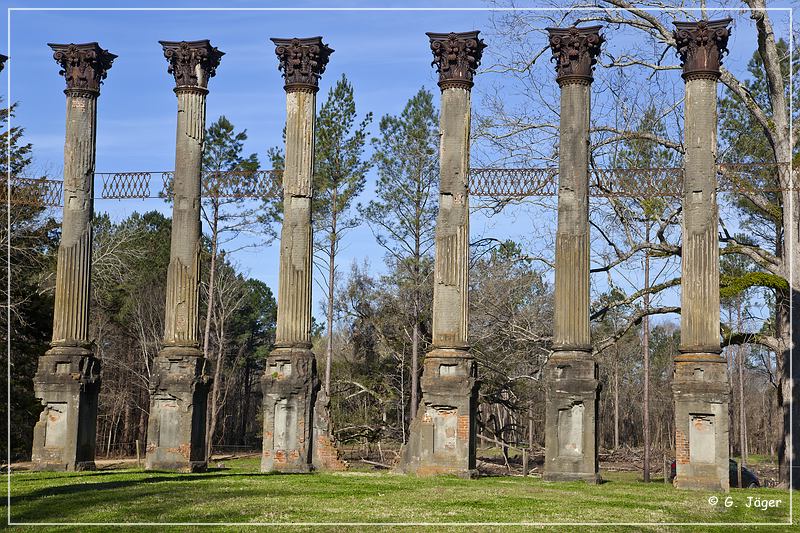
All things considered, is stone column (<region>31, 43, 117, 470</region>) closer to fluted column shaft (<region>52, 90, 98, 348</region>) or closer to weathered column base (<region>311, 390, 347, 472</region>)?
fluted column shaft (<region>52, 90, 98, 348</region>)

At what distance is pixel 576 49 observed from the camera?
2450 cm

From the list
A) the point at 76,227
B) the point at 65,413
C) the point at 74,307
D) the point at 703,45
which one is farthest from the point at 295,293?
the point at 703,45

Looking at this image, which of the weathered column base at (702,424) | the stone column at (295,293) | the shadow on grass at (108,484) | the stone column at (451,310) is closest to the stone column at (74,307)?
the shadow on grass at (108,484)

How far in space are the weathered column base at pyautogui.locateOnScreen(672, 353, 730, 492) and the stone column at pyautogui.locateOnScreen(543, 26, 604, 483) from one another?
1844 mm

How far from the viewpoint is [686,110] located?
24.0 metres

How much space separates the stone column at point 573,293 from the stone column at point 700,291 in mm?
1958

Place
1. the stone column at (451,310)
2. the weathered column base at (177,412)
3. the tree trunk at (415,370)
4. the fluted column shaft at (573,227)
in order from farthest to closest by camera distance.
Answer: the tree trunk at (415,370), the weathered column base at (177,412), the stone column at (451,310), the fluted column shaft at (573,227)

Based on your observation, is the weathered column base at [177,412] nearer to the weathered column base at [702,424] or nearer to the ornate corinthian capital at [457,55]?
the ornate corinthian capital at [457,55]

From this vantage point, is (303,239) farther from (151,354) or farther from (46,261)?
(151,354)

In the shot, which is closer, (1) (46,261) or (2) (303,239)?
(2) (303,239)

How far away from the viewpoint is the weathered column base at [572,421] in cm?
2309

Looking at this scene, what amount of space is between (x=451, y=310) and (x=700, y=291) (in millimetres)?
5695

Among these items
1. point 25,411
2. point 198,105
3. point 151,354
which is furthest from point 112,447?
point 198,105

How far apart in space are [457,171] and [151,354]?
36009 millimetres
